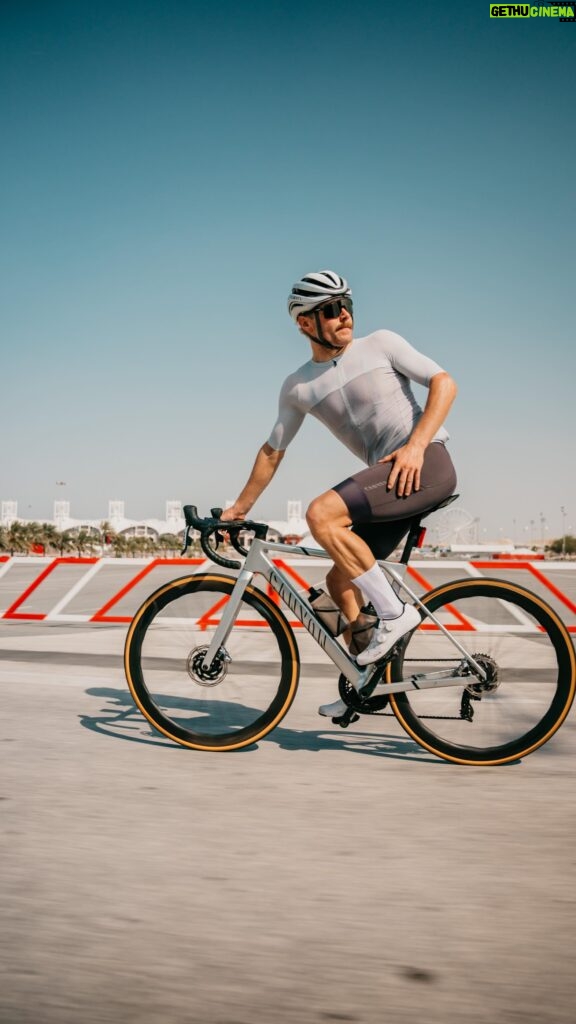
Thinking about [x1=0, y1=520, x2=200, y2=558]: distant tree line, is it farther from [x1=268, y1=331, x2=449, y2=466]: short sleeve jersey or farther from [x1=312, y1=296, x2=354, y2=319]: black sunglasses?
[x1=312, y1=296, x2=354, y2=319]: black sunglasses

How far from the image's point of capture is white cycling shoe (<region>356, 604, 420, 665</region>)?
132 inches

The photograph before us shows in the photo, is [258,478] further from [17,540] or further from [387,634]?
[17,540]

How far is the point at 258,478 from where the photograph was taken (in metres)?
3.95

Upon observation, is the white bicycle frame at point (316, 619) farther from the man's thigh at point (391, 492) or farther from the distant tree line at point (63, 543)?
the distant tree line at point (63, 543)

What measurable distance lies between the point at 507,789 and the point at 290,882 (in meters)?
1.23

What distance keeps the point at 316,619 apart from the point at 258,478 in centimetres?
78

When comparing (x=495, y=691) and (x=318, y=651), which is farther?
(x=318, y=651)

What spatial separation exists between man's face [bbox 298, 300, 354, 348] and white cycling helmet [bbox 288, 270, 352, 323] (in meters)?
0.03

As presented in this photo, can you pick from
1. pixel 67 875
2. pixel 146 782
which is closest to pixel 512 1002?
pixel 67 875

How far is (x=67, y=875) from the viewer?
7.32 feet

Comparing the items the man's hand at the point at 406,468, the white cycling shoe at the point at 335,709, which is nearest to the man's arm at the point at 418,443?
the man's hand at the point at 406,468

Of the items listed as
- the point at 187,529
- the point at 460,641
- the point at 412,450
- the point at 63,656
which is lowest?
the point at 63,656

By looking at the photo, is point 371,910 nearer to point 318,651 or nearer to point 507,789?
point 507,789

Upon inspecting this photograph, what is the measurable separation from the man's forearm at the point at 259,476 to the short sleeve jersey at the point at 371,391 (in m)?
0.37
